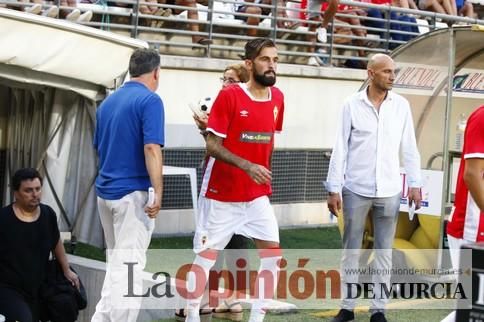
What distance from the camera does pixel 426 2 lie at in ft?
59.3

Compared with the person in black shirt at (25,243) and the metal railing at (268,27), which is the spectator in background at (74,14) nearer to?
the metal railing at (268,27)

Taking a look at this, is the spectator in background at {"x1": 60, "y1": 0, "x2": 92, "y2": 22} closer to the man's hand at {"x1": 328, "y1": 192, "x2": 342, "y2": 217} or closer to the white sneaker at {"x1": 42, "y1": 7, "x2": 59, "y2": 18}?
the white sneaker at {"x1": 42, "y1": 7, "x2": 59, "y2": 18}

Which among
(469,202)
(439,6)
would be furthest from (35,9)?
(439,6)

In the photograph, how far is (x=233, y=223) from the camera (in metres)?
8.15

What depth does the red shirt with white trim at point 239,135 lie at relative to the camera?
8078 millimetres

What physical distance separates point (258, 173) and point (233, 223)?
1.88ft

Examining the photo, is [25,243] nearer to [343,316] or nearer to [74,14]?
[343,316]

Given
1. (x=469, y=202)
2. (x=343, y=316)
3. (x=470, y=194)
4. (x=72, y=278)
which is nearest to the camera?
(x=470, y=194)

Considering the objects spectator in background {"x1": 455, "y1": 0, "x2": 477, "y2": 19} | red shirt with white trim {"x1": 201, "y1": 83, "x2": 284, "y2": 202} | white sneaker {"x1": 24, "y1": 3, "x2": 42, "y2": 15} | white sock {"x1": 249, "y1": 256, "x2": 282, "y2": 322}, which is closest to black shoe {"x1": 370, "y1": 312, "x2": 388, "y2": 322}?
white sock {"x1": 249, "y1": 256, "x2": 282, "y2": 322}

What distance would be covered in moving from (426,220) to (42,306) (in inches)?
166

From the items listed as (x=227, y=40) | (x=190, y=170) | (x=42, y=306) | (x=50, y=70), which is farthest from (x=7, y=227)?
(x=227, y=40)

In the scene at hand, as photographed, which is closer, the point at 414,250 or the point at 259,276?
the point at 259,276

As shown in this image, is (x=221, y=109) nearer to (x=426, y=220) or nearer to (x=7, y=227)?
(x=7, y=227)

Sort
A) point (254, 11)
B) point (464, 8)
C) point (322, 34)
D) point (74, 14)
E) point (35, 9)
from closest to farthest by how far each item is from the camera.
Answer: point (35, 9) < point (74, 14) < point (254, 11) < point (322, 34) < point (464, 8)
